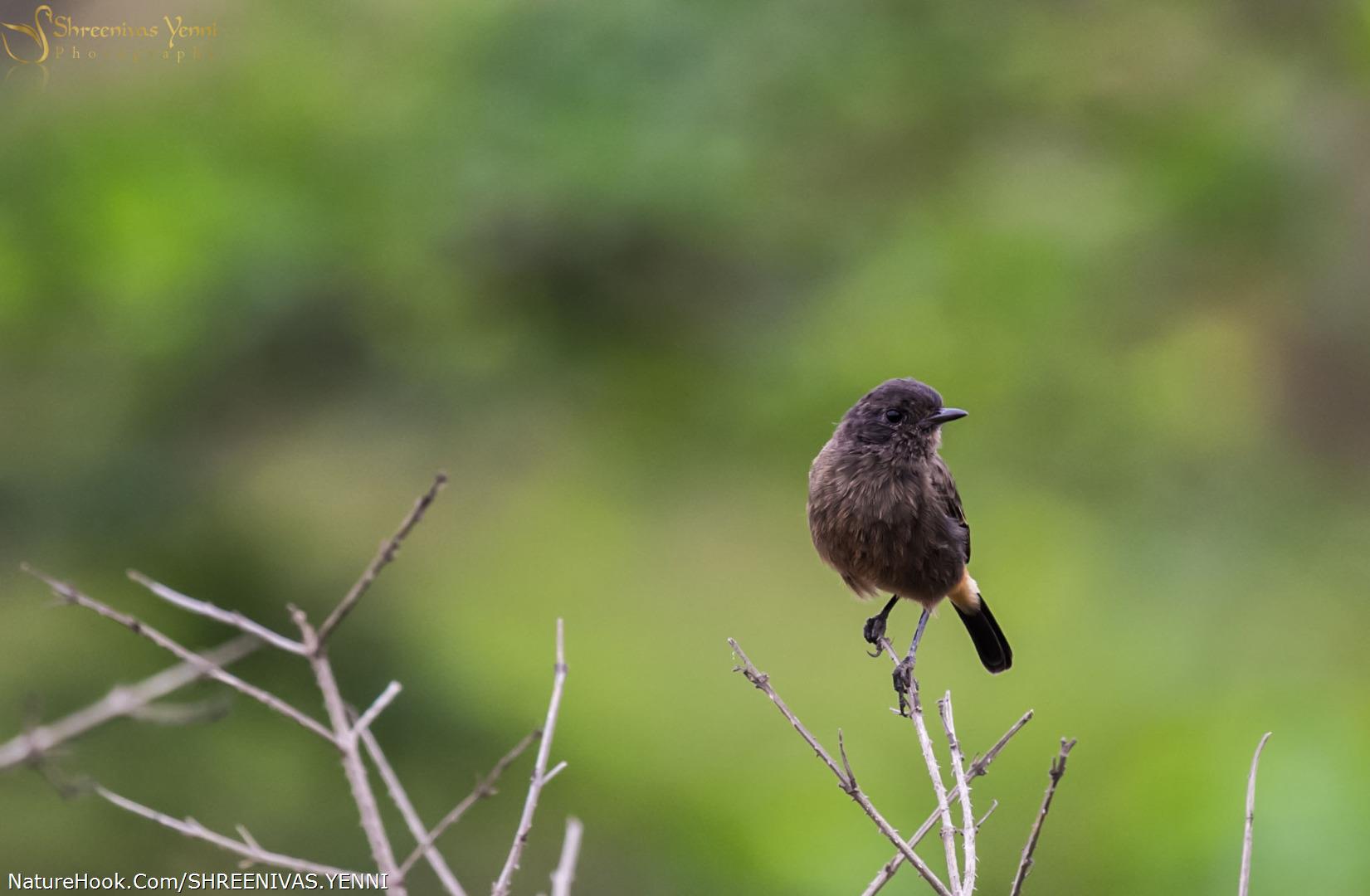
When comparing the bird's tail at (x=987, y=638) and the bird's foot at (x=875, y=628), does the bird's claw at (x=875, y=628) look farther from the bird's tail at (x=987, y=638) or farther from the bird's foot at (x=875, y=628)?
the bird's tail at (x=987, y=638)

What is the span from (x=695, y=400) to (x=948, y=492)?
22.3 feet

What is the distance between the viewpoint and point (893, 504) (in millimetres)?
3932

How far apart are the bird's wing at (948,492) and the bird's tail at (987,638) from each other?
0.81 meters

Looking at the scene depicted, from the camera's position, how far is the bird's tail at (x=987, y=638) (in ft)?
16.3

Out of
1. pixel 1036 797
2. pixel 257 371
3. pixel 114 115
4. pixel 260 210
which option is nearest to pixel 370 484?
pixel 257 371

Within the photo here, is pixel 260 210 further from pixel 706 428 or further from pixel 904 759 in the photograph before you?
pixel 904 759

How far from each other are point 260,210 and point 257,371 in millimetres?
1136

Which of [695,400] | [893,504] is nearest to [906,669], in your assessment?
[893,504]

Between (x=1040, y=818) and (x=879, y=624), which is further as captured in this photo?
(x=879, y=624)

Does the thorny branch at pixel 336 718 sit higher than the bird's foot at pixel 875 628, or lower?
lower

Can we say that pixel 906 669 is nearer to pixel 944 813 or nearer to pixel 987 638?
pixel 987 638

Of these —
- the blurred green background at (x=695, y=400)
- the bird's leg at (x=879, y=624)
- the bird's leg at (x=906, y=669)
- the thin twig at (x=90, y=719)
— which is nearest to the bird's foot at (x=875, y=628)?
the bird's leg at (x=879, y=624)

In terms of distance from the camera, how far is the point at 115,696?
198 cm

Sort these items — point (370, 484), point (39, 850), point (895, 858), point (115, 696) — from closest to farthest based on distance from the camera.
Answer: point (115, 696) < point (895, 858) < point (39, 850) < point (370, 484)
